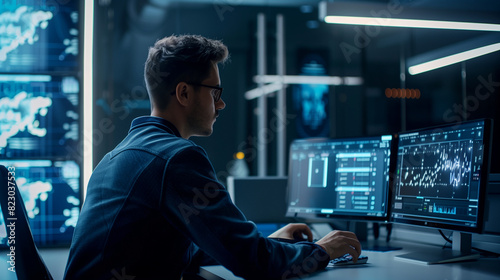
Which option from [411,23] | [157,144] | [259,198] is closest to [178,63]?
[157,144]

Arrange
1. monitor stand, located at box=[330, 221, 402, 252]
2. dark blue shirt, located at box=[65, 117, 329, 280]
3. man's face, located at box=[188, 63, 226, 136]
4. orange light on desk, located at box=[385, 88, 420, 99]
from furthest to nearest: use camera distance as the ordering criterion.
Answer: orange light on desk, located at box=[385, 88, 420, 99], monitor stand, located at box=[330, 221, 402, 252], man's face, located at box=[188, 63, 226, 136], dark blue shirt, located at box=[65, 117, 329, 280]

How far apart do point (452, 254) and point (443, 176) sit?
0.88 feet

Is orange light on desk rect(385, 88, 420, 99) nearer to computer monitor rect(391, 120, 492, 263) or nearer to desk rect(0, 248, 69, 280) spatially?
computer monitor rect(391, 120, 492, 263)

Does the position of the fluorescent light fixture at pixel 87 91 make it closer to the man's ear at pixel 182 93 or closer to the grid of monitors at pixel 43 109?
the grid of monitors at pixel 43 109

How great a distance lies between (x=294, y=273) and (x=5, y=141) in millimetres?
1636

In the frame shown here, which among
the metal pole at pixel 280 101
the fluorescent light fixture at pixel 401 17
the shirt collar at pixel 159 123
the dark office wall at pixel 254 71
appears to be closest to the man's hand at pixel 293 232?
the shirt collar at pixel 159 123

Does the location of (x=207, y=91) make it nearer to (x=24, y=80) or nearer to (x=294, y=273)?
(x=294, y=273)

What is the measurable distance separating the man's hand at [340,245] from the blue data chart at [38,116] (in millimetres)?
1425

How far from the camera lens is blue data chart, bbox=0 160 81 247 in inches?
89.1

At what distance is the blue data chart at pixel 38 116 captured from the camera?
88.4 inches

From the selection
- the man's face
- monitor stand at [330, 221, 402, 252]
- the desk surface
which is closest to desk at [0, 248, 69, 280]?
the desk surface

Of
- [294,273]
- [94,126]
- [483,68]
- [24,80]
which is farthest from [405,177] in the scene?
[483,68]

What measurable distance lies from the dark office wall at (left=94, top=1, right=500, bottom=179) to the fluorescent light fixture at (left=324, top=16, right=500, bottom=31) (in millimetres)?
536

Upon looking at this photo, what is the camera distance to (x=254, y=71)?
546 cm
